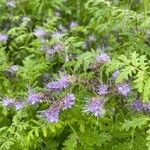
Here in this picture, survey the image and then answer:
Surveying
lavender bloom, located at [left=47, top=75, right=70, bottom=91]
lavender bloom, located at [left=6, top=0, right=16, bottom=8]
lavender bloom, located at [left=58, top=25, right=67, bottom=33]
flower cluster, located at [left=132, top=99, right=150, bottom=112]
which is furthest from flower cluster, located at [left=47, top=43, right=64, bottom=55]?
lavender bloom, located at [left=6, top=0, right=16, bottom=8]

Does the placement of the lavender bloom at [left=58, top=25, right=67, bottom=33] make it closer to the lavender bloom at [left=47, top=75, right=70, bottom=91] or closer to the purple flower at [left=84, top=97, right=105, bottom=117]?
the lavender bloom at [left=47, top=75, right=70, bottom=91]

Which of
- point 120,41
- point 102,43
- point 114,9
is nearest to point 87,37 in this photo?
point 102,43

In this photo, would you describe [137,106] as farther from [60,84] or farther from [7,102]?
[7,102]

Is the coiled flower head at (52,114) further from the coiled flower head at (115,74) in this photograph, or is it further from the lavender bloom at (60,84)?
the coiled flower head at (115,74)

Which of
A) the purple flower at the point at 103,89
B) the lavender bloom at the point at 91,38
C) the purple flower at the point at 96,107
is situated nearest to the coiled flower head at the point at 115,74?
the purple flower at the point at 103,89

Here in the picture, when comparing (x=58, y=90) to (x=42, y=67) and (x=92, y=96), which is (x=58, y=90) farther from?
(x=42, y=67)
